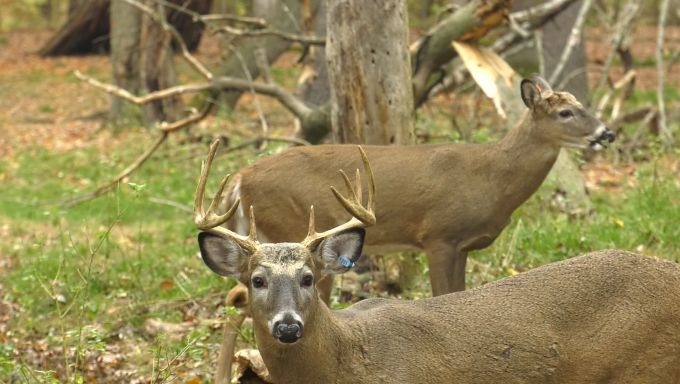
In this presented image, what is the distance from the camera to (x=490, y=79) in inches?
394

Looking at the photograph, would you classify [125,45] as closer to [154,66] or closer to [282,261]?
[154,66]

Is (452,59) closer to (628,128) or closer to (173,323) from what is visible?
(173,323)

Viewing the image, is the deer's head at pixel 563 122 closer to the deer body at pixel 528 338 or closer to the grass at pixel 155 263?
the grass at pixel 155 263

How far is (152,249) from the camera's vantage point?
10328 millimetres

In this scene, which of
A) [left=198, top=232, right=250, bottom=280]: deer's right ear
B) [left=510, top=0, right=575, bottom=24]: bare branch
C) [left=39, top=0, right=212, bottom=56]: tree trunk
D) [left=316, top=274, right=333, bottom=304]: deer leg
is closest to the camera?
[left=198, top=232, right=250, bottom=280]: deer's right ear

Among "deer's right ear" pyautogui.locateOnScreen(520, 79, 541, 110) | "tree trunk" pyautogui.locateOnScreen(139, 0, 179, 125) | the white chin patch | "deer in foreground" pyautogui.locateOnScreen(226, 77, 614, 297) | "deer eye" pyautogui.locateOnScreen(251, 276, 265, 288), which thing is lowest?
"tree trunk" pyautogui.locateOnScreen(139, 0, 179, 125)

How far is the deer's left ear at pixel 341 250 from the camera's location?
16.9 ft

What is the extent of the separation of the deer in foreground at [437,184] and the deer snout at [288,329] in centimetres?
246

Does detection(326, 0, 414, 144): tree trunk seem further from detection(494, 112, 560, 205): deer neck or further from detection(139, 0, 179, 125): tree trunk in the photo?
detection(139, 0, 179, 125): tree trunk

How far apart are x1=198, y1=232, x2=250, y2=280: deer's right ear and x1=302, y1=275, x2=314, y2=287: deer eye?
33 cm

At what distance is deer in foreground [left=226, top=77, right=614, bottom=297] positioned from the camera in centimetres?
727

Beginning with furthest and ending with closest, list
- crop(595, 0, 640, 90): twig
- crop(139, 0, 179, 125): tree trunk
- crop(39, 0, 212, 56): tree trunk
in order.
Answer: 1. crop(39, 0, 212, 56): tree trunk
2. crop(139, 0, 179, 125): tree trunk
3. crop(595, 0, 640, 90): twig

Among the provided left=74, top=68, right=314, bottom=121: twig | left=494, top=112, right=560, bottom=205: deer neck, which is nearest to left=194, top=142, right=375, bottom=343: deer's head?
left=494, top=112, right=560, bottom=205: deer neck

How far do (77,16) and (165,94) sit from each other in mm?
16226
